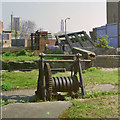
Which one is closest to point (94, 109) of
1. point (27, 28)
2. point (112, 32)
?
point (112, 32)

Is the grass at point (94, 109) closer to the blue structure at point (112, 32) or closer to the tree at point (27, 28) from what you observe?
the blue structure at point (112, 32)

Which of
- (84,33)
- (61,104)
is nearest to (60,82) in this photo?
(61,104)

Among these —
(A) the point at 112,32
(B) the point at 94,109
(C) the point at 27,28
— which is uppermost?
(C) the point at 27,28

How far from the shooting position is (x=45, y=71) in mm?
5473

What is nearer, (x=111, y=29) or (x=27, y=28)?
(x=111, y=29)

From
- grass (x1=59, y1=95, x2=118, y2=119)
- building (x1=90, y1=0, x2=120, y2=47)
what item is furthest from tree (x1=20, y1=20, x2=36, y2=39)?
grass (x1=59, y1=95, x2=118, y2=119)

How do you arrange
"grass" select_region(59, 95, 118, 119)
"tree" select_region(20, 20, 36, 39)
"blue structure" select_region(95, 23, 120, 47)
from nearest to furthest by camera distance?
1. "grass" select_region(59, 95, 118, 119)
2. "blue structure" select_region(95, 23, 120, 47)
3. "tree" select_region(20, 20, 36, 39)

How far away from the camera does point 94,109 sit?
361 cm

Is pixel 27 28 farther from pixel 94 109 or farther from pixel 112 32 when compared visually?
pixel 94 109

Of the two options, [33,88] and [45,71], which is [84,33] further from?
[45,71]

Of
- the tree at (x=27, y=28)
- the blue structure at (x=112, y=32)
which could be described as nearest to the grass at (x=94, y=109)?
the blue structure at (x=112, y=32)

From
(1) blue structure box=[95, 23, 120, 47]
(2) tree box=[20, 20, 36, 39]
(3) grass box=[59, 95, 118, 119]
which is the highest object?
(2) tree box=[20, 20, 36, 39]

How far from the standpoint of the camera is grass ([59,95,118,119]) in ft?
10.7

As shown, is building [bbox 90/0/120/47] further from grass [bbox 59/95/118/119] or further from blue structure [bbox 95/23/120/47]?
grass [bbox 59/95/118/119]
